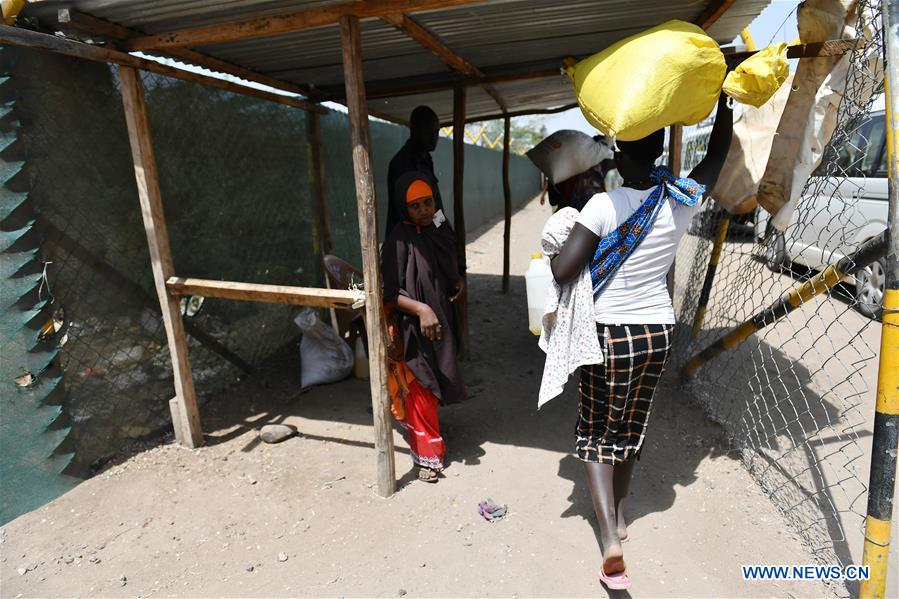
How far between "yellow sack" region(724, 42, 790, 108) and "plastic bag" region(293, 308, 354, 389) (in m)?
3.19

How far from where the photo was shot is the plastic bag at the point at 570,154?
3.62 meters

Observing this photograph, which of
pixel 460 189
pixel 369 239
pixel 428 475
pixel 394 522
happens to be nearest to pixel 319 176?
pixel 460 189

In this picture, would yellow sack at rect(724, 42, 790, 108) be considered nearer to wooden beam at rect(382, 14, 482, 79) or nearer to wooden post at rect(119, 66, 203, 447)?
wooden beam at rect(382, 14, 482, 79)

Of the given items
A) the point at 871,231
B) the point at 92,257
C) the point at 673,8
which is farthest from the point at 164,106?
the point at 871,231

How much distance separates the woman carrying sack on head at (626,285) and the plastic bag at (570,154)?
1.56 m

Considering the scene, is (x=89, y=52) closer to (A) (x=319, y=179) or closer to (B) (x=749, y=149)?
(A) (x=319, y=179)

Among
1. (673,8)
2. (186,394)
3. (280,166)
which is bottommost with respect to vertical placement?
(186,394)

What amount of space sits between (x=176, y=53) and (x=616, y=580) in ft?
11.4

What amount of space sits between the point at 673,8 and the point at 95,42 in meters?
3.00

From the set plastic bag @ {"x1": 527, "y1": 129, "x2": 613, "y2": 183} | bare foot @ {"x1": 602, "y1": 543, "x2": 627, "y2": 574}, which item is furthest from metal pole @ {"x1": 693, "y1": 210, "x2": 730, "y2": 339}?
bare foot @ {"x1": 602, "y1": 543, "x2": 627, "y2": 574}

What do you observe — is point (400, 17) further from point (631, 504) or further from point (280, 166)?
point (631, 504)

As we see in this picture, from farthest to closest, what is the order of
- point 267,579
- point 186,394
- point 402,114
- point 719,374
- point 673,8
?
point 402,114 < point 719,374 < point 186,394 < point 673,8 < point 267,579

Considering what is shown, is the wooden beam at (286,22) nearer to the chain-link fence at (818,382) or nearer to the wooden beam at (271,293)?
the wooden beam at (271,293)

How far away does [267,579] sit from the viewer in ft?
7.32
